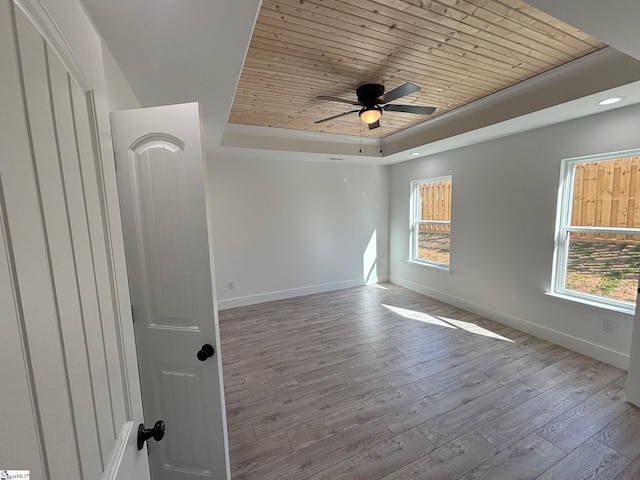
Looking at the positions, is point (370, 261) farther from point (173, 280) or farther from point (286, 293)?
point (173, 280)

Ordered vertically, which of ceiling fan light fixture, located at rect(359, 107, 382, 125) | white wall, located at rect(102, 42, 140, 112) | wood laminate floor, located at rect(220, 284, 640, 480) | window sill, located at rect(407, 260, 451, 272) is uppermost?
ceiling fan light fixture, located at rect(359, 107, 382, 125)

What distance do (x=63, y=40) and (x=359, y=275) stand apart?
5155 mm

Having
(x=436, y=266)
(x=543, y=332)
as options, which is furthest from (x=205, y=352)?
(x=436, y=266)

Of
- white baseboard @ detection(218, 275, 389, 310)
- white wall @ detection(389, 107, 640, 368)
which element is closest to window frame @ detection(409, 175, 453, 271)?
white wall @ detection(389, 107, 640, 368)

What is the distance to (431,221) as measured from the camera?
4773mm

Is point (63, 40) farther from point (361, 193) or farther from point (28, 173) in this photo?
point (361, 193)

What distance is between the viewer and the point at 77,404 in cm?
51

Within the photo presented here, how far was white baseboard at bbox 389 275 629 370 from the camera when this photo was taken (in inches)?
105

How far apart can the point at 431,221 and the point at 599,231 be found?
2.19 m

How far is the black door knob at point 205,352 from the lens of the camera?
4.34 feet

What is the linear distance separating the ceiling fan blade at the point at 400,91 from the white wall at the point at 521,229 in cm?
197

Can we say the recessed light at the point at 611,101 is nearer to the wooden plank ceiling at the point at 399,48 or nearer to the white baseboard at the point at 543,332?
the wooden plank ceiling at the point at 399,48

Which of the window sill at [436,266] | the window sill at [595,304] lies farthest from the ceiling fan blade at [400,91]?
the window sill at [436,266]

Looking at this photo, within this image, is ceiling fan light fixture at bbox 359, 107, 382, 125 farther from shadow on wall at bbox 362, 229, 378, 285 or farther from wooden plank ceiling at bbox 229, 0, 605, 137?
shadow on wall at bbox 362, 229, 378, 285
